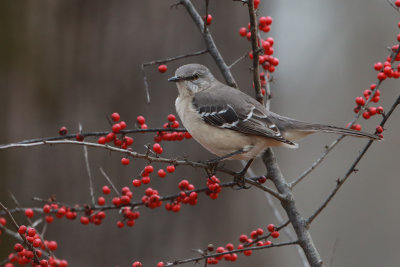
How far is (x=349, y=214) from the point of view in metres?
12.4

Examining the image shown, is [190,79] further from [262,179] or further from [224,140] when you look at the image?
[262,179]

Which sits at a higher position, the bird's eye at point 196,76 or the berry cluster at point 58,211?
the bird's eye at point 196,76

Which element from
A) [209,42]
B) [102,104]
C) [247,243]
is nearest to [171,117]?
[209,42]

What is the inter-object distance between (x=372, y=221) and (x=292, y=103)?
3447mm

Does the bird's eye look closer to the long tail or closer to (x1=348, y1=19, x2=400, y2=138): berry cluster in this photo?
the long tail

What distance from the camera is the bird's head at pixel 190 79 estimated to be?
13.5 ft

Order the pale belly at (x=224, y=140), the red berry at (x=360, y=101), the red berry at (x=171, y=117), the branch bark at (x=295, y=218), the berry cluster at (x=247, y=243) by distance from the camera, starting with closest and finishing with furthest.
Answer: the branch bark at (x=295, y=218)
the berry cluster at (x=247, y=243)
the red berry at (x=360, y=101)
the red berry at (x=171, y=117)
the pale belly at (x=224, y=140)

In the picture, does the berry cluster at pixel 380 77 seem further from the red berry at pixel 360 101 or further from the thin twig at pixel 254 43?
the thin twig at pixel 254 43

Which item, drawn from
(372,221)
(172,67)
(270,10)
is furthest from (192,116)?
(372,221)

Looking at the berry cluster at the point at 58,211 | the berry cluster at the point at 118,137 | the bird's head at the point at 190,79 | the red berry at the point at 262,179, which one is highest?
the bird's head at the point at 190,79

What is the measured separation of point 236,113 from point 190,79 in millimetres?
575

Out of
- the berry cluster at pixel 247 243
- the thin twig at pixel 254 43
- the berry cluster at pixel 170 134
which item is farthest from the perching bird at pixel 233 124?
the berry cluster at pixel 247 243

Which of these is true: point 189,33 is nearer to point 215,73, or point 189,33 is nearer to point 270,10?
point 215,73

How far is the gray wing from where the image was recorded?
3.64 meters
